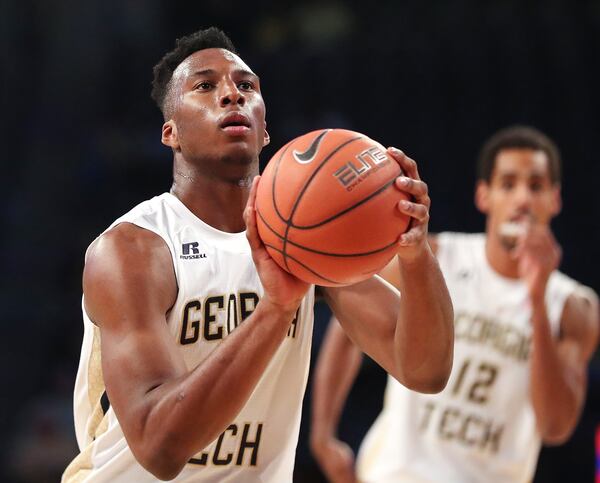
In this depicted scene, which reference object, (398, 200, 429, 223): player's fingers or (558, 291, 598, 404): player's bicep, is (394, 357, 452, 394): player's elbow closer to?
(398, 200, 429, 223): player's fingers

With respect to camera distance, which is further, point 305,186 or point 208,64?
point 208,64

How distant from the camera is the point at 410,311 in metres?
2.91

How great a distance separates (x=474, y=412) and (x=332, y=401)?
738 mm

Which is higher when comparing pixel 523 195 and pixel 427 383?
pixel 523 195

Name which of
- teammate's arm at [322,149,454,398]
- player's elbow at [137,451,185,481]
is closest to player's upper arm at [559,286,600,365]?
teammate's arm at [322,149,454,398]

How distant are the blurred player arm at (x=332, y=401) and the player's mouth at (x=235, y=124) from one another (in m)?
2.14

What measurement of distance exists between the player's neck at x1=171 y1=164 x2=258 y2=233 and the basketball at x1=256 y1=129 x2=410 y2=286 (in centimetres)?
62

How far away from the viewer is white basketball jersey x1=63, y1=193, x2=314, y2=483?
2.97 meters

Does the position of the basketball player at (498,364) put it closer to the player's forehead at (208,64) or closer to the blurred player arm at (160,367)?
the player's forehead at (208,64)

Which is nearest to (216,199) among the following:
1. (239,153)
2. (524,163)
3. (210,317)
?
(239,153)

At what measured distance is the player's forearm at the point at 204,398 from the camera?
247 cm

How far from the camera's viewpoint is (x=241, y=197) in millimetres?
3279

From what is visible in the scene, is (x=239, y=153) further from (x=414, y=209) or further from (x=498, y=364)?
(x=498, y=364)

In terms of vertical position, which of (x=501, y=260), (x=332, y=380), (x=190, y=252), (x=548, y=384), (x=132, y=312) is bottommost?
(x=332, y=380)
